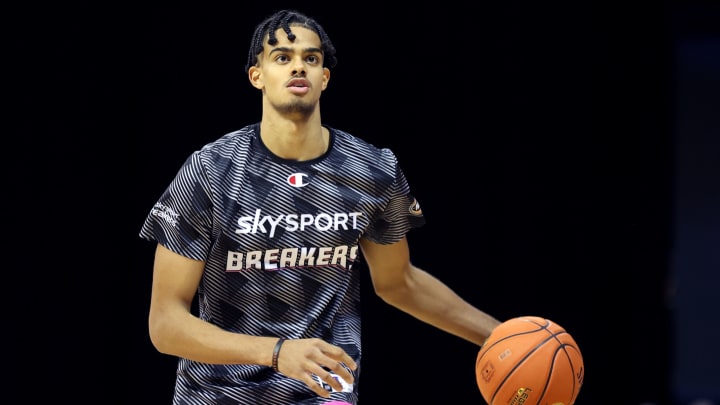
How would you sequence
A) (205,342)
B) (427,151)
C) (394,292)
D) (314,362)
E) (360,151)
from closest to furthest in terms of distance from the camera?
(314,362)
(205,342)
(360,151)
(394,292)
(427,151)

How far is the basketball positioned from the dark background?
1.54 m

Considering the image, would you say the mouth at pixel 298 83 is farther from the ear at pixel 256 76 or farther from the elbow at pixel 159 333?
the elbow at pixel 159 333

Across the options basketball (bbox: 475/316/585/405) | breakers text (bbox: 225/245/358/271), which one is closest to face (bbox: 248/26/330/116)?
breakers text (bbox: 225/245/358/271)

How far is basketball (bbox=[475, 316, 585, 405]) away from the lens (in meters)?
3.02

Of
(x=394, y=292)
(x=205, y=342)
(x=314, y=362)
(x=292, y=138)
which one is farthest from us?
(x=394, y=292)

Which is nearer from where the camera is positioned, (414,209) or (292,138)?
(292,138)

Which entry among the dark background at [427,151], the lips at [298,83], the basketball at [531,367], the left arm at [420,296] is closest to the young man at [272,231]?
the lips at [298,83]

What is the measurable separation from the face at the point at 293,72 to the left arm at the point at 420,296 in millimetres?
511

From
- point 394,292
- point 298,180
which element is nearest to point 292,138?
Answer: point 298,180

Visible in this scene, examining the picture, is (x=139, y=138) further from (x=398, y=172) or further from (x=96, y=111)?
(x=398, y=172)

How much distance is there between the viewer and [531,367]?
9.89 ft

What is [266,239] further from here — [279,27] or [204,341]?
[279,27]

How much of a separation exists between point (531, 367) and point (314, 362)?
66cm

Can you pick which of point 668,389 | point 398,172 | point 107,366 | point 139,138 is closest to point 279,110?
point 398,172
